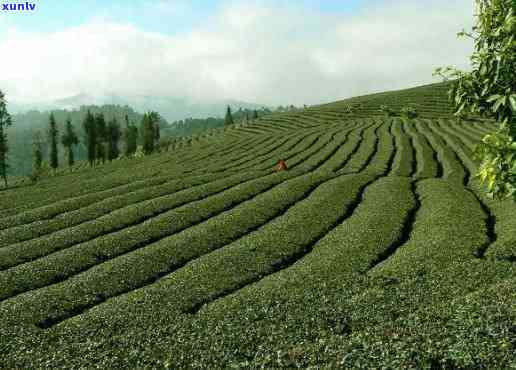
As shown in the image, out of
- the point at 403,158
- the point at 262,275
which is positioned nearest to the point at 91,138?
the point at 403,158

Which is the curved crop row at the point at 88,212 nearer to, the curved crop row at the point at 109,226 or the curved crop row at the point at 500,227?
the curved crop row at the point at 109,226

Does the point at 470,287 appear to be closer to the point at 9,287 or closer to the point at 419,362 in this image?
the point at 419,362

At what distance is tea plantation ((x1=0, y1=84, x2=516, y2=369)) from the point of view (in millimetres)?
15234

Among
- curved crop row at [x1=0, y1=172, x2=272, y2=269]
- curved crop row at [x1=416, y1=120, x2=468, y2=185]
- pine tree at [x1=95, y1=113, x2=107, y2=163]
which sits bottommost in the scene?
curved crop row at [x1=0, y1=172, x2=272, y2=269]

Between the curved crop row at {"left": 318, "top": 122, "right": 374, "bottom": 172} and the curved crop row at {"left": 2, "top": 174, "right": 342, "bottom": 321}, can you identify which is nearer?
the curved crop row at {"left": 2, "top": 174, "right": 342, "bottom": 321}

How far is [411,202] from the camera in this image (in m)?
39.2

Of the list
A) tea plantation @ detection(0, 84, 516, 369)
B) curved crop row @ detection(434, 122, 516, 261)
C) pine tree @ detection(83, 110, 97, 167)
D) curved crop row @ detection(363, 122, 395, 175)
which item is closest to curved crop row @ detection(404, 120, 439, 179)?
curved crop row @ detection(363, 122, 395, 175)

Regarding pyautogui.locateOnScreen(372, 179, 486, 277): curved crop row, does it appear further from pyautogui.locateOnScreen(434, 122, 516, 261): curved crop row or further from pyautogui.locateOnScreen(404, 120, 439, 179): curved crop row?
pyautogui.locateOnScreen(404, 120, 439, 179): curved crop row

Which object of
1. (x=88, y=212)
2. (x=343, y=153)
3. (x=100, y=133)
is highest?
(x=100, y=133)

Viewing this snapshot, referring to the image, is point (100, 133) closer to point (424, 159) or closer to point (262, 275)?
point (424, 159)

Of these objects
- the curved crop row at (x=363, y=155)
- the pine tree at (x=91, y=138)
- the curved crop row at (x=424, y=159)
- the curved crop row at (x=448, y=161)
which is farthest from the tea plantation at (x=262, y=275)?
the pine tree at (x=91, y=138)

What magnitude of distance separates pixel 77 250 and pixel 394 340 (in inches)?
821

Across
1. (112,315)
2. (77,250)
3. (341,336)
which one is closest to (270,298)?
(341,336)

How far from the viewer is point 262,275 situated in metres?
25.1
